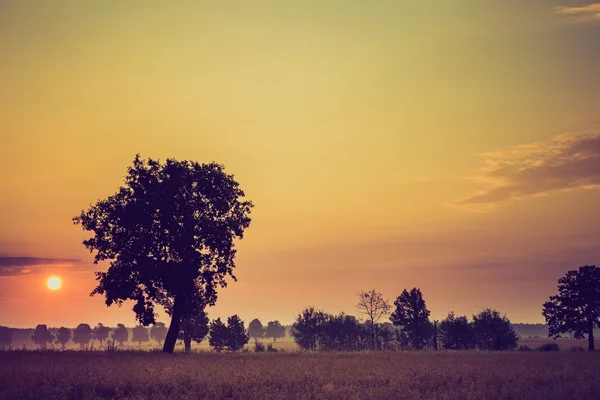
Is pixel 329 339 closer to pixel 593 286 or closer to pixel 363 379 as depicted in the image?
pixel 593 286

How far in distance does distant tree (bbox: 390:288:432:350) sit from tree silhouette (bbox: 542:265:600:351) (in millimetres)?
23745

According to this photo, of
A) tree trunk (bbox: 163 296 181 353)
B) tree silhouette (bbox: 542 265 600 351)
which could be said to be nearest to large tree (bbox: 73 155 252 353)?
tree trunk (bbox: 163 296 181 353)

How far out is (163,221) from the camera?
120 feet

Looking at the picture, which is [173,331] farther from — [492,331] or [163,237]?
[492,331]

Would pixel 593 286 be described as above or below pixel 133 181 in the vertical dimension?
below

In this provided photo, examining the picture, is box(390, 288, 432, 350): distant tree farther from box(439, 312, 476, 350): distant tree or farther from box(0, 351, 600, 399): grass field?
box(0, 351, 600, 399): grass field

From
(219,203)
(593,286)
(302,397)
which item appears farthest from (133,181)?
(593,286)

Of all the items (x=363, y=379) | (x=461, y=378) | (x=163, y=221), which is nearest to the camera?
(x=363, y=379)

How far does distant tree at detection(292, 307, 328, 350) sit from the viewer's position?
112m

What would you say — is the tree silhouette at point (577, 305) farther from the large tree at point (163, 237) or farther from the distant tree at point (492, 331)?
the large tree at point (163, 237)

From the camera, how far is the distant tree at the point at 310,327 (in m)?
112

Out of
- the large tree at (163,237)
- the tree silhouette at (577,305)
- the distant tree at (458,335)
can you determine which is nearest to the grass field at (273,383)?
the large tree at (163,237)

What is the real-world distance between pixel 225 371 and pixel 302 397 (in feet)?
24.0

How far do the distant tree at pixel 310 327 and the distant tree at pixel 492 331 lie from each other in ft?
119
